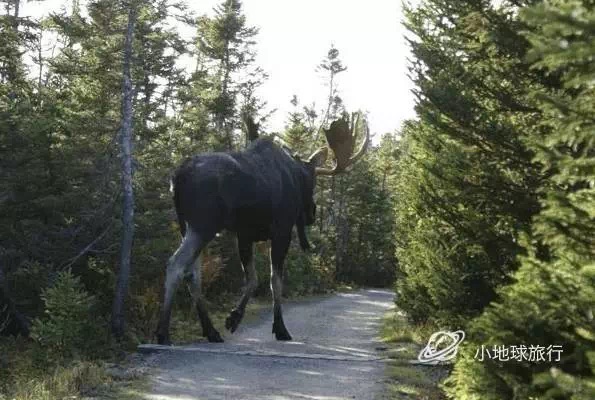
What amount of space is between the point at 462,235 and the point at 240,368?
3.19m

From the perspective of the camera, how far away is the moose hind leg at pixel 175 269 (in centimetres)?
810

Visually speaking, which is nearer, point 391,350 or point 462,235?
point 462,235

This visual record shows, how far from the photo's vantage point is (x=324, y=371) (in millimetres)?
6961

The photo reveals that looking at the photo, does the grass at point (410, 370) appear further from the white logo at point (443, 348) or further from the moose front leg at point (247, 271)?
the moose front leg at point (247, 271)

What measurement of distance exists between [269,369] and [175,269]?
218cm

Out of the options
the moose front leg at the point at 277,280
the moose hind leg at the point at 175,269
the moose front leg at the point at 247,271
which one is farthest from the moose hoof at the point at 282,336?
the moose hind leg at the point at 175,269

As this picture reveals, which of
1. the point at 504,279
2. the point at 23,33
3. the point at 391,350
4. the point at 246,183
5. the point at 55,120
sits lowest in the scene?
the point at 391,350

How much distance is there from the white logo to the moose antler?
182 inches

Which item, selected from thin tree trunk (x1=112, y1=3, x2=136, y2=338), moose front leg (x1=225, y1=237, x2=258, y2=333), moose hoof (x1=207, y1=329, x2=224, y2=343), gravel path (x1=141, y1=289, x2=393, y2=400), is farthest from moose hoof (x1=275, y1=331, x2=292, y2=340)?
thin tree trunk (x1=112, y1=3, x2=136, y2=338)

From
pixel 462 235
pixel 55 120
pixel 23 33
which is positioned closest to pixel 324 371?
pixel 462 235

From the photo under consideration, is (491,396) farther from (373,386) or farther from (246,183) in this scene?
(246,183)

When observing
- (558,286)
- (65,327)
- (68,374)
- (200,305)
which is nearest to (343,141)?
(200,305)

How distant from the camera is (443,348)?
7.26 metres

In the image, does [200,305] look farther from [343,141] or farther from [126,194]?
[343,141]
